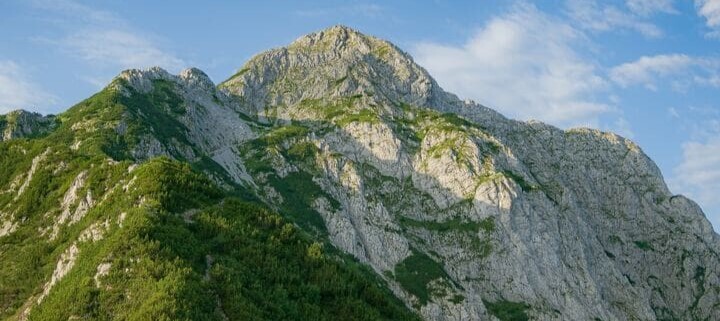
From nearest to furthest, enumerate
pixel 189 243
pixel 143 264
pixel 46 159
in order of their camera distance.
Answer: pixel 143 264
pixel 189 243
pixel 46 159

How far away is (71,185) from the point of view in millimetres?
94188

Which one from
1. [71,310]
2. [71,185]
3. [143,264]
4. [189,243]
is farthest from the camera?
[71,185]

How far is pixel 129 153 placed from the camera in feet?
611

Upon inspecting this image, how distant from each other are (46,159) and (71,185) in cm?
1513

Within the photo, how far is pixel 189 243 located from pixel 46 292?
1601cm

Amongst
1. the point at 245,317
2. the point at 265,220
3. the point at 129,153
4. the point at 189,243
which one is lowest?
the point at 245,317

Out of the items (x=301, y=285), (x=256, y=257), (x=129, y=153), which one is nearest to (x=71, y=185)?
(x=256, y=257)

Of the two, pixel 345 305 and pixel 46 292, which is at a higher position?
pixel 345 305

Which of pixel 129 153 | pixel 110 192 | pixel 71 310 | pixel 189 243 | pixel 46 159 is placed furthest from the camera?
pixel 129 153

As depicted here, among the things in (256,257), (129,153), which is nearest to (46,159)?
(256,257)

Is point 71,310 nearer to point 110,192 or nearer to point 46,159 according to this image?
point 110,192

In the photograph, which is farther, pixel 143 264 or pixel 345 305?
pixel 345 305

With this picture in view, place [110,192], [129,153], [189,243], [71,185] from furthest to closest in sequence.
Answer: [129,153]
[71,185]
[110,192]
[189,243]

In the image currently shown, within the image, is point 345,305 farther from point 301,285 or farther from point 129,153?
point 129,153
